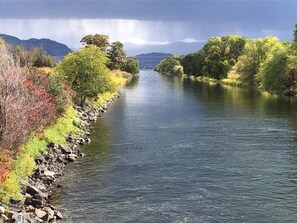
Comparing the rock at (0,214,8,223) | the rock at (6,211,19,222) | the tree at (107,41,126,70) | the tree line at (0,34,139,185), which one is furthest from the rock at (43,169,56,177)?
the tree at (107,41,126,70)

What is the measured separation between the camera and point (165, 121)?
67062mm

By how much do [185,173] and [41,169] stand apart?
1276 centimetres

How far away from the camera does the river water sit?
28.5m

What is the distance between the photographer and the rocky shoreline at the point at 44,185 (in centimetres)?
2573

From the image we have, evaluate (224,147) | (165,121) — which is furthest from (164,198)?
(165,121)

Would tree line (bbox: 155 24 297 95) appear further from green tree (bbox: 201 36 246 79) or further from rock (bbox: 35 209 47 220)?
rock (bbox: 35 209 47 220)

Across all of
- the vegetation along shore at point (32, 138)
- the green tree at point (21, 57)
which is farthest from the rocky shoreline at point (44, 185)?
the green tree at point (21, 57)

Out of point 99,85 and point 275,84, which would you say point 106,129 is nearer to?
point 99,85

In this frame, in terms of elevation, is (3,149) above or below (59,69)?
below

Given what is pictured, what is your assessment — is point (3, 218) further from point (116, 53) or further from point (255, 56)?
point (116, 53)

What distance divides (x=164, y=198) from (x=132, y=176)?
6113 mm

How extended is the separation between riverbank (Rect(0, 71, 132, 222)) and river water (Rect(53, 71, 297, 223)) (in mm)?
1256

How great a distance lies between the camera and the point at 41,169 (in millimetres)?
36219

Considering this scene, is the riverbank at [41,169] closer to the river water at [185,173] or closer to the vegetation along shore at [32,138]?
the vegetation along shore at [32,138]
